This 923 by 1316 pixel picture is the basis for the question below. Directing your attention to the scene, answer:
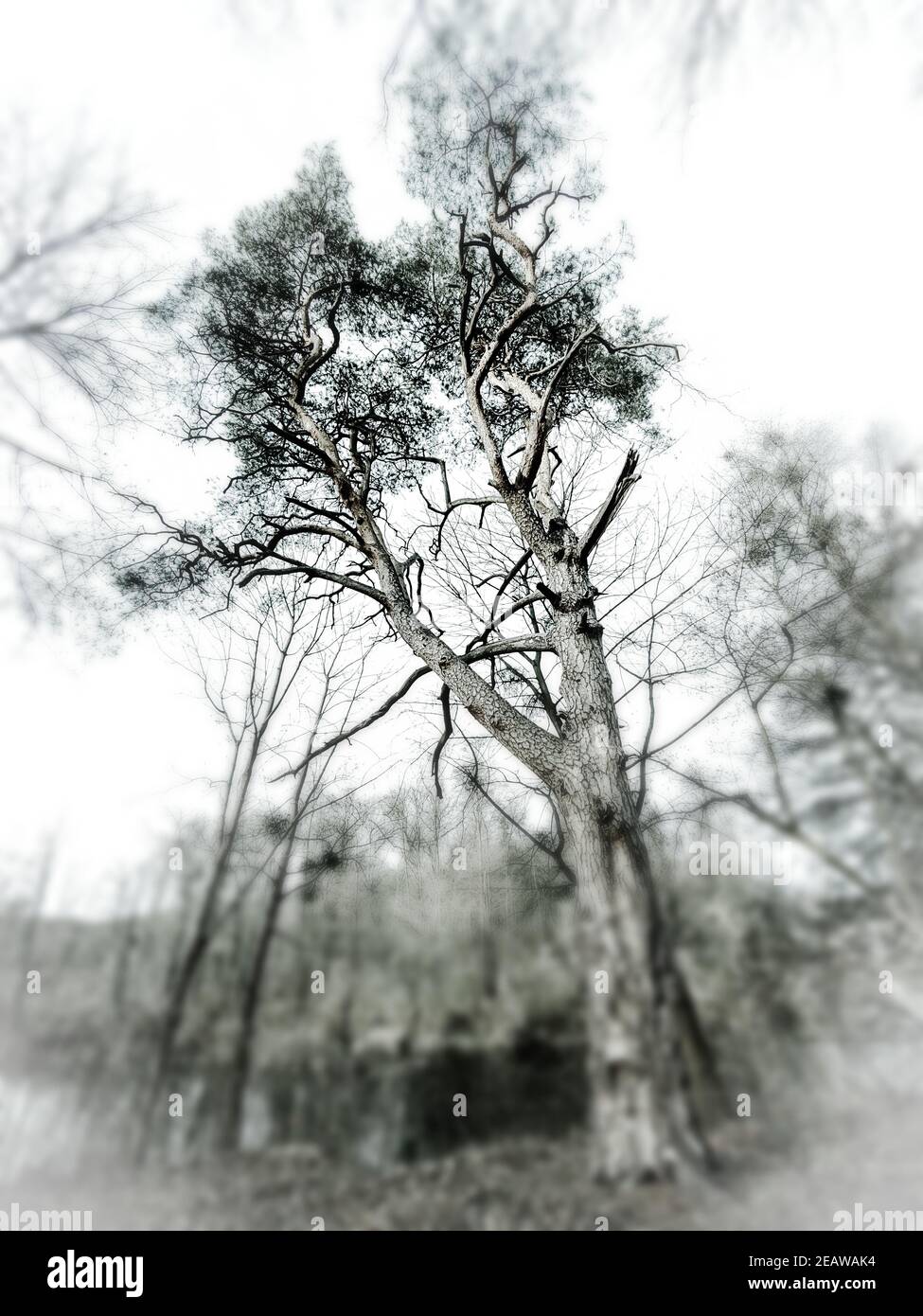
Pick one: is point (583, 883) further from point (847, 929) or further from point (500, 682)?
point (500, 682)

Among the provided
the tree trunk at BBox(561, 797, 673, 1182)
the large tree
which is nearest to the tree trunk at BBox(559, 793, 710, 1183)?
the tree trunk at BBox(561, 797, 673, 1182)

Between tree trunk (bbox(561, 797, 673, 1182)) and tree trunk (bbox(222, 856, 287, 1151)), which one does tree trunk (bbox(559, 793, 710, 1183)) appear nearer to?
tree trunk (bbox(561, 797, 673, 1182))

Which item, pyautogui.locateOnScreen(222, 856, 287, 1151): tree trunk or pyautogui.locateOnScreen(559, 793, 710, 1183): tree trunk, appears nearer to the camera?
pyautogui.locateOnScreen(559, 793, 710, 1183): tree trunk

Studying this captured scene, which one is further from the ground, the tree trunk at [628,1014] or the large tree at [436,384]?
the large tree at [436,384]

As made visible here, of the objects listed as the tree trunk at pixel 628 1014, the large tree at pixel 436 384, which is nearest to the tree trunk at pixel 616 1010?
the tree trunk at pixel 628 1014

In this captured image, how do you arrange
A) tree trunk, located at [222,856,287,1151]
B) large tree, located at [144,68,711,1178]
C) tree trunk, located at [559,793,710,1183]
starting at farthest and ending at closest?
1. large tree, located at [144,68,711,1178]
2. tree trunk, located at [222,856,287,1151]
3. tree trunk, located at [559,793,710,1183]

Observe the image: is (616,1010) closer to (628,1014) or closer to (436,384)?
(628,1014)

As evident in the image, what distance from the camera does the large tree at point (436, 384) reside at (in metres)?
3.24

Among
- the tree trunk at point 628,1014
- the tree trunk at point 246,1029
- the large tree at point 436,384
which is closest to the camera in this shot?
the tree trunk at point 628,1014

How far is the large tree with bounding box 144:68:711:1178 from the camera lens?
324 cm

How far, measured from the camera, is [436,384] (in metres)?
3.93

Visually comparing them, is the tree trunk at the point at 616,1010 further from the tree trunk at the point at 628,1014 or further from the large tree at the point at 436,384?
the large tree at the point at 436,384
